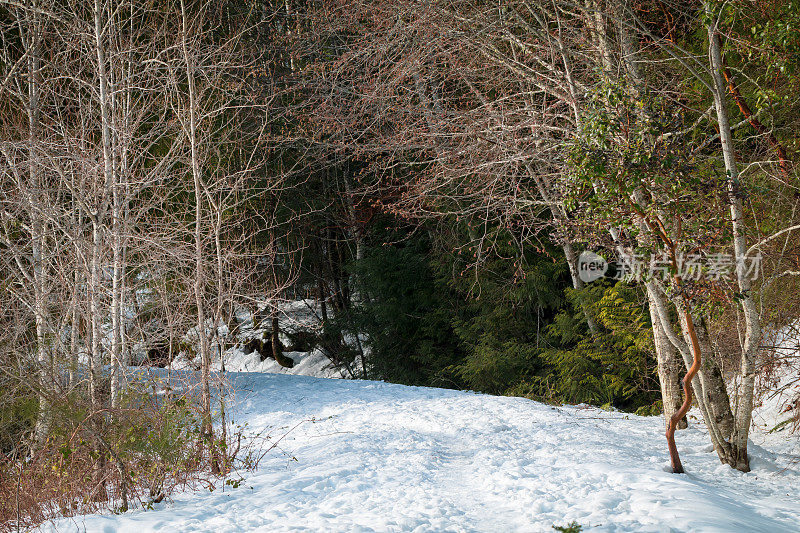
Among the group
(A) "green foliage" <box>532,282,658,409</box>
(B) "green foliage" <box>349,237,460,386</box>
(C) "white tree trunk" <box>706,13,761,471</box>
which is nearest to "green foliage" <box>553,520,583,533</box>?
(C) "white tree trunk" <box>706,13,761,471</box>

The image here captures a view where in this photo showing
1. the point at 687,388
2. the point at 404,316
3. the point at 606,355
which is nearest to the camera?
the point at 687,388

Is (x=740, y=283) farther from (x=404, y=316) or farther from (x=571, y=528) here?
(x=404, y=316)

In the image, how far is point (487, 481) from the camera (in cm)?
534

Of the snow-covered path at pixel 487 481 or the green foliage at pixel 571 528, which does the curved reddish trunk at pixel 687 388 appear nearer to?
the snow-covered path at pixel 487 481

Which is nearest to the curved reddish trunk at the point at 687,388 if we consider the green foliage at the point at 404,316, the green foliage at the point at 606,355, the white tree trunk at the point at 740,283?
the white tree trunk at the point at 740,283

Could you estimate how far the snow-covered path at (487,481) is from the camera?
4262 millimetres

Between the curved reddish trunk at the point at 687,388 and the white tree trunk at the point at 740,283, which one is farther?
the white tree trunk at the point at 740,283

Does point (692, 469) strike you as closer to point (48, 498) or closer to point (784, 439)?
point (784, 439)

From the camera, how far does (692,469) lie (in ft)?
18.4

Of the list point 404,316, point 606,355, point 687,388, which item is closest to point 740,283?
point 687,388

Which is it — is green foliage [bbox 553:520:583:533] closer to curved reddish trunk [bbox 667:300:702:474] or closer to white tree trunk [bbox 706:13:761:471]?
curved reddish trunk [bbox 667:300:702:474]

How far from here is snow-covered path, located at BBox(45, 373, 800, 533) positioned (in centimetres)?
426

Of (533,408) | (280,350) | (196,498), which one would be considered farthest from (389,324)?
(196,498)

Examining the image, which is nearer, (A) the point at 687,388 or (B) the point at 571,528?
(B) the point at 571,528
